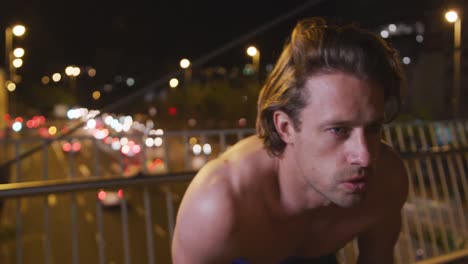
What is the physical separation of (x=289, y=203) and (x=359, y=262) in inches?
23.2

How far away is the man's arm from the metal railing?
842mm

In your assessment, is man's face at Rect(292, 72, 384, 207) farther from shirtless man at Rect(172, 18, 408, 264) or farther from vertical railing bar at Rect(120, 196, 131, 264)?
vertical railing bar at Rect(120, 196, 131, 264)

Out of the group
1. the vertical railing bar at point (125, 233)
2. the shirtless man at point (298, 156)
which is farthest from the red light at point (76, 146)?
the shirtless man at point (298, 156)

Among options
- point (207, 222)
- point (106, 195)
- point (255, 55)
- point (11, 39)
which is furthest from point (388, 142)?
point (11, 39)

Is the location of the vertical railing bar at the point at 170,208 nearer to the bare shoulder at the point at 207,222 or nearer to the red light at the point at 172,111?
the bare shoulder at the point at 207,222

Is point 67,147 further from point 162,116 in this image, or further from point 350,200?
point 350,200

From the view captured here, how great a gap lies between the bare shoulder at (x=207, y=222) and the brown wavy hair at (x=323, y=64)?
28 centimetres

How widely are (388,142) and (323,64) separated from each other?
212 centimetres

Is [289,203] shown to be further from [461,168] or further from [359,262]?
[461,168]

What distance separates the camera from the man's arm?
175 cm

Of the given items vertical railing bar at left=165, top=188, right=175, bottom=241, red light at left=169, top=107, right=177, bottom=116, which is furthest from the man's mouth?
red light at left=169, top=107, right=177, bottom=116

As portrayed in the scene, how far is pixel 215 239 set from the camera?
1286 mm

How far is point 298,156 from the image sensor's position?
146 centimetres

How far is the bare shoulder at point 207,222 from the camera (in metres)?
1.28
